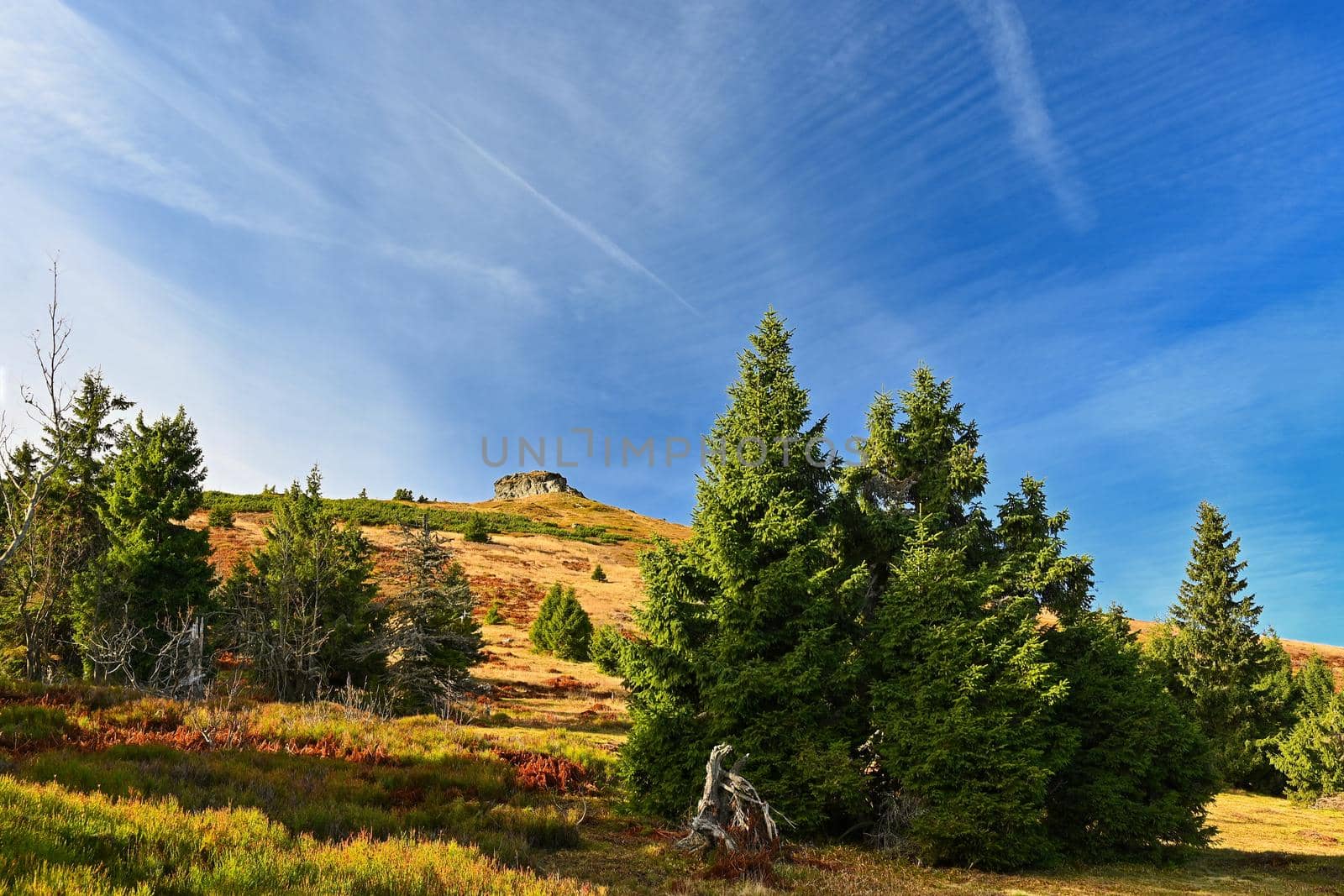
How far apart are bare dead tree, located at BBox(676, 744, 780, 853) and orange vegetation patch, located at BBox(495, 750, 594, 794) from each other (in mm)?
5050

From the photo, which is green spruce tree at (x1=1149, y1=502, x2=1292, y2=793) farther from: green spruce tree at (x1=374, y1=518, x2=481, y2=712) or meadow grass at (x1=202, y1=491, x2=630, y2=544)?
meadow grass at (x1=202, y1=491, x2=630, y2=544)

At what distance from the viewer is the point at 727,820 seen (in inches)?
463

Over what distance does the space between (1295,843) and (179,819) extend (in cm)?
2577

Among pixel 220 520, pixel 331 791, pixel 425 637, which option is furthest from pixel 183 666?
pixel 220 520

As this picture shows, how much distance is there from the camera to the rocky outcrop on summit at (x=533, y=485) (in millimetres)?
150125

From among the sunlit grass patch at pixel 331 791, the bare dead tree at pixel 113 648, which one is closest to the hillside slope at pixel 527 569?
the bare dead tree at pixel 113 648

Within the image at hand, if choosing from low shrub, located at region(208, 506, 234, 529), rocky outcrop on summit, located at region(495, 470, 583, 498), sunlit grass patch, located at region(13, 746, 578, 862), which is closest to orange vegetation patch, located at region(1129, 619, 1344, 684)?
sunlit grass patch, located at region(13, 746, 578, 862)

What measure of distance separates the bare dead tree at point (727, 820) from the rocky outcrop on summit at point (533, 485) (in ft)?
448

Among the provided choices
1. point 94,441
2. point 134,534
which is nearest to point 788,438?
point 134,534

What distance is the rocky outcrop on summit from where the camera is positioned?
150 metres

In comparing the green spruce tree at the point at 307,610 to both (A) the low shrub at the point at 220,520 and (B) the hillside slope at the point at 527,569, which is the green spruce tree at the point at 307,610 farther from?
(A) the low shrub at the point at 220,520

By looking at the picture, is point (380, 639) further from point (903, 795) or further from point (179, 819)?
point (903, 795)

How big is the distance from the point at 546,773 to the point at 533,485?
138m

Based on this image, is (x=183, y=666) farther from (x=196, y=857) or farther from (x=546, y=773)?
(x=196, y=857)
